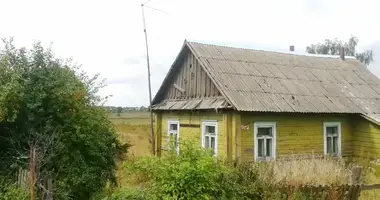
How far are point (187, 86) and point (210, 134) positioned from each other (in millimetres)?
2559

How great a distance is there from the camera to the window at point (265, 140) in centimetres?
1333

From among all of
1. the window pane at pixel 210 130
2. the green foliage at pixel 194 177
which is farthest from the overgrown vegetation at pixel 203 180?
the window pane at pixel 210 130

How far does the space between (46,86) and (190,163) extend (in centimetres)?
386

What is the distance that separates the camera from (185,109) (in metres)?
14.8

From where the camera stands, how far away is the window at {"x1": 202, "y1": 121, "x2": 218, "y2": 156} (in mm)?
13710

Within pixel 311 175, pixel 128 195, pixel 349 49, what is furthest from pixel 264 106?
pixel 349 49

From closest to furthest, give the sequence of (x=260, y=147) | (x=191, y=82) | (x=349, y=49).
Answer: (x=260, y=147), (x=191, y=82), (x=349, y=49)

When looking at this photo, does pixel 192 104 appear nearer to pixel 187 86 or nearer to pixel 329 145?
pixel 187 86

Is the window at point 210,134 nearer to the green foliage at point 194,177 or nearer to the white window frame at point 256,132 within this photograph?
the white window frame at point 256,132

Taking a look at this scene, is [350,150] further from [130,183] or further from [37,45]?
[37,45]

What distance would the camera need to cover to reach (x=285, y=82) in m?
15.2

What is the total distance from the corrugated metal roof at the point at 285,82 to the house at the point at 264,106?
43 millimetres

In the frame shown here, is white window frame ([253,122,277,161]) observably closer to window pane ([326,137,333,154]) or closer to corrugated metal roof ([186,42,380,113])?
corrugated metal roof ([186,42,380,113])

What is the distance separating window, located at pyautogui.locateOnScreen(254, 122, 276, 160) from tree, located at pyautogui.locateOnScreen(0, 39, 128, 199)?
535cm
